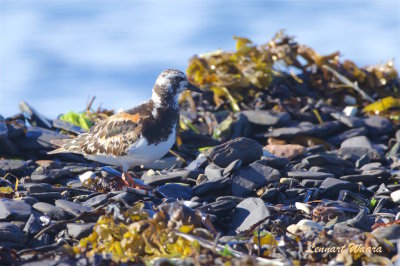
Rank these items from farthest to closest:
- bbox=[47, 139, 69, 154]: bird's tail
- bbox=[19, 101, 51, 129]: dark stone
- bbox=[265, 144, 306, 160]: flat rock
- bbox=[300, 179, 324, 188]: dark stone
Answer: bbox=[19, 101, 51, 129]: dark stone, bbox=[265, 144, 306, 160]: flat rock, bbox=[47, 139, 69, 154]: bird's tail, bbox=[300, 179, 324, 188]: dark stone

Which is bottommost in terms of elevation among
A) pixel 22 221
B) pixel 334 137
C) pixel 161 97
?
pixel 334 137

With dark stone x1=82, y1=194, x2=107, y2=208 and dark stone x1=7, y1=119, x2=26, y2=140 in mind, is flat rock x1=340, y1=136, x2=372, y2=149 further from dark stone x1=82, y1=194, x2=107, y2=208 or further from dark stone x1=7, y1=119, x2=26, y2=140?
dark stone x1=7, y1=119, x2=26, y2=140

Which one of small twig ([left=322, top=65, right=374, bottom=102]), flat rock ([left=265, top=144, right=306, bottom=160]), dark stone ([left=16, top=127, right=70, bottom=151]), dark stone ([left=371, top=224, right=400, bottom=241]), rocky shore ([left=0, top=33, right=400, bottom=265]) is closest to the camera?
rocky shore ([left=0, top=33, right=400, bottom=265])

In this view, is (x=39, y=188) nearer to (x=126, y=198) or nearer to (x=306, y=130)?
(x=126, y=198)

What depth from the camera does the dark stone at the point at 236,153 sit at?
6.51m

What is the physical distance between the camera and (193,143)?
8297 mm

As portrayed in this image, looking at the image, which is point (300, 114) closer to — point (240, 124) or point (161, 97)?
point (240, 124)

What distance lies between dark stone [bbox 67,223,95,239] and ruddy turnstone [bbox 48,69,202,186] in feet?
4.55

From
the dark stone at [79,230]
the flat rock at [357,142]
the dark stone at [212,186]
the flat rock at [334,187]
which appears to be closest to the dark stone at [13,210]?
the dark stone at [79,230]

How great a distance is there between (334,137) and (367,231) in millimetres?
3618

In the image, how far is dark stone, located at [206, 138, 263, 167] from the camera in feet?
21.4

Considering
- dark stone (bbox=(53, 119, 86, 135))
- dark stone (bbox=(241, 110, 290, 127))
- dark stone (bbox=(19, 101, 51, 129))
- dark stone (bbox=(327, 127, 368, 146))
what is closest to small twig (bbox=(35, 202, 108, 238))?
dark stone (bbox=(53, 119, 86, 135))

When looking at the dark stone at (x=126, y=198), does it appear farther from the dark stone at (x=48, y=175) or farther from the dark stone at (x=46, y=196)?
the dark stone at (x=48, y=175)

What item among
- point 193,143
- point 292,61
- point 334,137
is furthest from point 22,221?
point 292,61
